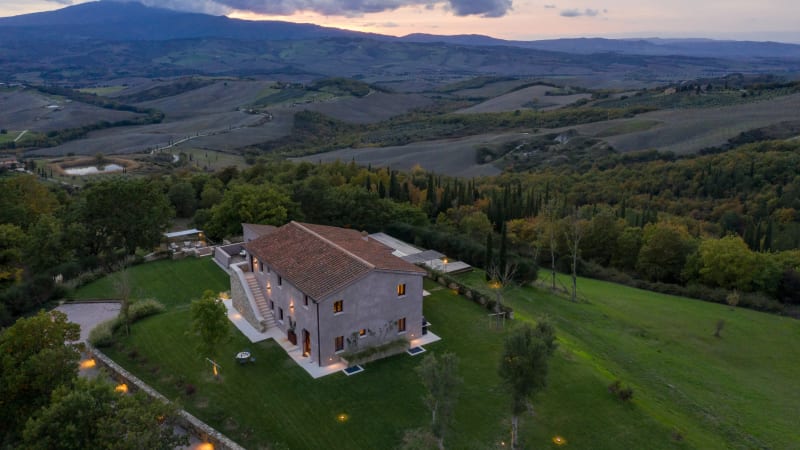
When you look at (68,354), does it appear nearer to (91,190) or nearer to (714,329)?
(91,190)

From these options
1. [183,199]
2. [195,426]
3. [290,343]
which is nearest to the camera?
[195,426]

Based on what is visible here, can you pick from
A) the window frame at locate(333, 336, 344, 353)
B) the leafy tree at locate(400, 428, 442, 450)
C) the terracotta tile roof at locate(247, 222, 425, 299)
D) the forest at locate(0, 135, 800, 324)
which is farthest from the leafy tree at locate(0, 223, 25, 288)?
the leafy tree at locate(400, 428, 442, 450)

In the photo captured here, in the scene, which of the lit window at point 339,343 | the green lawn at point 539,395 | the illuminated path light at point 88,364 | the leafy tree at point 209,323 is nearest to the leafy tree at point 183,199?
the green lawn at point 539,395

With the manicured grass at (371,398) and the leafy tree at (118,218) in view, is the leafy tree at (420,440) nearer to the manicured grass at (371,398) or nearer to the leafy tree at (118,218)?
the manicured grass at (371,398)

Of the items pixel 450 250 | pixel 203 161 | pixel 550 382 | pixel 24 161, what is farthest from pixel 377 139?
pixel 550 382

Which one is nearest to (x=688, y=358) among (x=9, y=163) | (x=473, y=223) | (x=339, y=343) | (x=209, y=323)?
(x=339, y=343)

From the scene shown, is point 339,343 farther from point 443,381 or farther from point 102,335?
point 102,335

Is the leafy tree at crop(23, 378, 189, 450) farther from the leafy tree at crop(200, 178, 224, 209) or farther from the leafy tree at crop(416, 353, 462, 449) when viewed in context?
the leafy tree at crop(200, 178, 224, 209)
